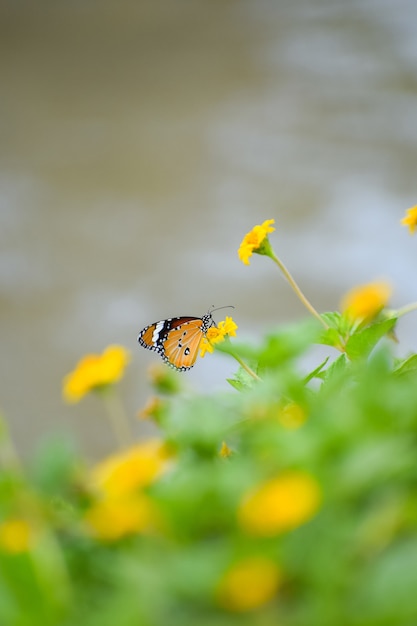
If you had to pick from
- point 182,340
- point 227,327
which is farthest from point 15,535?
point 182,340

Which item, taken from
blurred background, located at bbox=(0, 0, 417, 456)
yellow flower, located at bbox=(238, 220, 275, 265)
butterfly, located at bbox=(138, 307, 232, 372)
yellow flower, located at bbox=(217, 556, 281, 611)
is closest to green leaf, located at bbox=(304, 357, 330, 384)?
yellow flower, located at bbox=(238, 220, 275, 265)

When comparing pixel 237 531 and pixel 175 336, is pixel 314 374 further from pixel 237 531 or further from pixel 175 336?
pixel 175 336

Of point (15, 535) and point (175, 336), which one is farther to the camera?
point (175, 336)

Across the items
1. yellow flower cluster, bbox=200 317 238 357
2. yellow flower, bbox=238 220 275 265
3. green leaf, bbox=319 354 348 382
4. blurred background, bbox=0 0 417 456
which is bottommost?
green leaf, bbox=319 354 348 382

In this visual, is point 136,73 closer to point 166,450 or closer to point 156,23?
point 156,23

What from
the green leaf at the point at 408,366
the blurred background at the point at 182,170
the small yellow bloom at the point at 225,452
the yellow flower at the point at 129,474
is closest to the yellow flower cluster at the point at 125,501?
the yellow flower at the point at 129,474

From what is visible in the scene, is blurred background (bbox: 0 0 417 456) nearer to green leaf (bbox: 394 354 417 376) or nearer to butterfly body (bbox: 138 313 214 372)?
butterfly body (bbox: 138 313 214 372)
